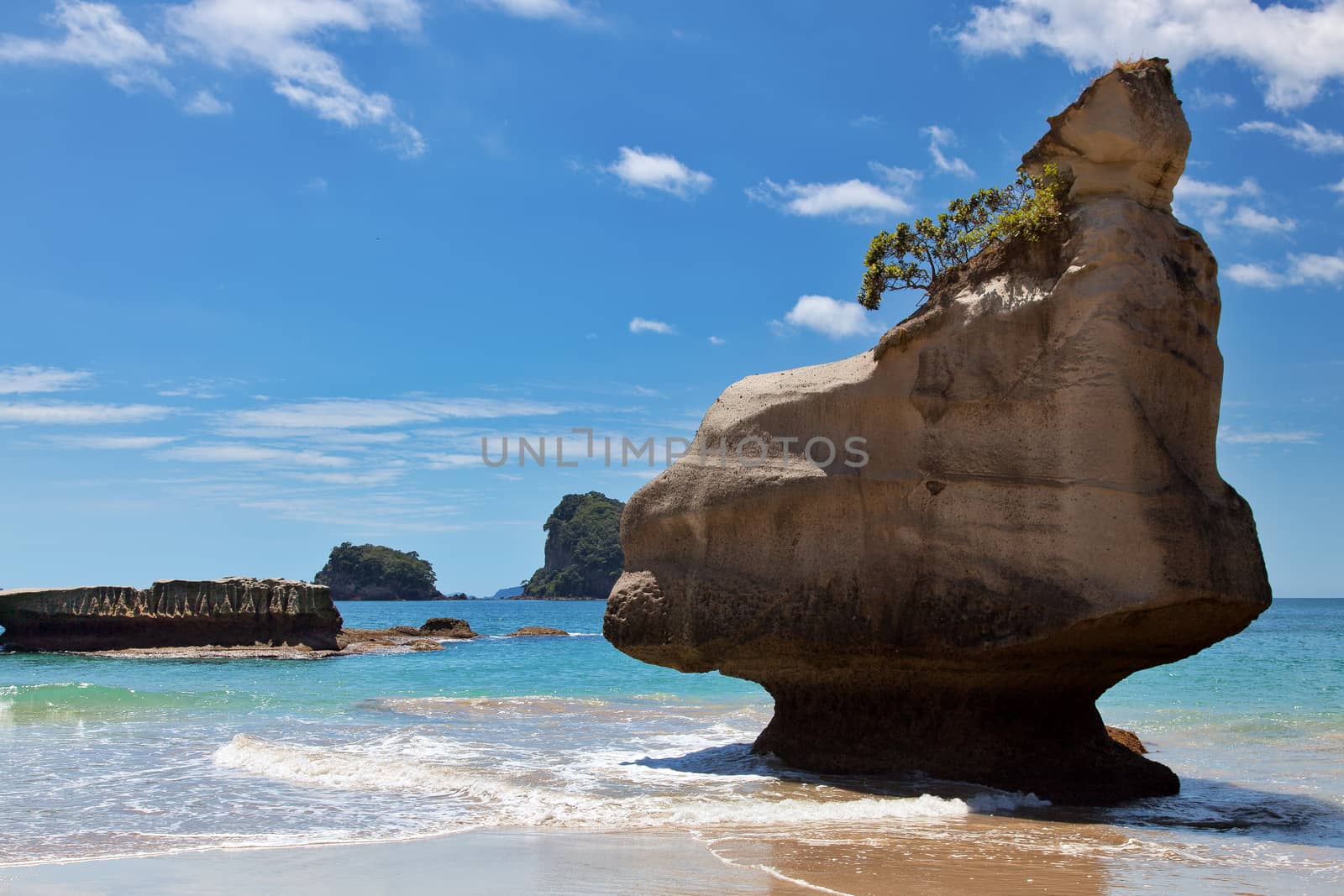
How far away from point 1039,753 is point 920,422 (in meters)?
3.17

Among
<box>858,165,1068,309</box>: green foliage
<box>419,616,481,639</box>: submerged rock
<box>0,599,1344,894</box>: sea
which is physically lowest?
<box>0,599,1344,894</box>: sea

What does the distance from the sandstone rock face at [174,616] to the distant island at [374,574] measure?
285 feet

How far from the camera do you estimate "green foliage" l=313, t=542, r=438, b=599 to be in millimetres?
120562

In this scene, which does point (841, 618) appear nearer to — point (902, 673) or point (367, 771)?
point (902, 673)

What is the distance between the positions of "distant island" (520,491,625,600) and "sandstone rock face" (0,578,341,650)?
79.1 meters

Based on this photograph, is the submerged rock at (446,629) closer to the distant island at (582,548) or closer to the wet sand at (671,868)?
the wet sand at (671,868)

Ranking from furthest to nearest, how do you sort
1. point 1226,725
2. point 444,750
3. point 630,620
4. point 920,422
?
point 1226,725 → point 444,750 → point 630,620 → point 920,422

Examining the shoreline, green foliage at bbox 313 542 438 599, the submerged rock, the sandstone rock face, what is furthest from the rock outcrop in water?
green foliage at bbox 313 542 438 599

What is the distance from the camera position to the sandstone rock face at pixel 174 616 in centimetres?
3344

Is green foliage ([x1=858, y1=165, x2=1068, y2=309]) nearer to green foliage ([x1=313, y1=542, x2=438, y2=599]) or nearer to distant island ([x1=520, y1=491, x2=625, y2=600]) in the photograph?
distant island ([x1=520, y1=491, x2=625, y2=600])

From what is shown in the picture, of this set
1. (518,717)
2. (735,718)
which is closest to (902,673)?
(735,718)

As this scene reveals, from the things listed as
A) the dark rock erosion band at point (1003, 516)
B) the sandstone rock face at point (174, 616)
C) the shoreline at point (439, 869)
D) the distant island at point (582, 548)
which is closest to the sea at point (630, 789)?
the shoreline at point (439, 869)

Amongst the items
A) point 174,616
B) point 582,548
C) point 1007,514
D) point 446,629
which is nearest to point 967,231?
point 1007,514

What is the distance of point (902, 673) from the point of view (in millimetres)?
10422
